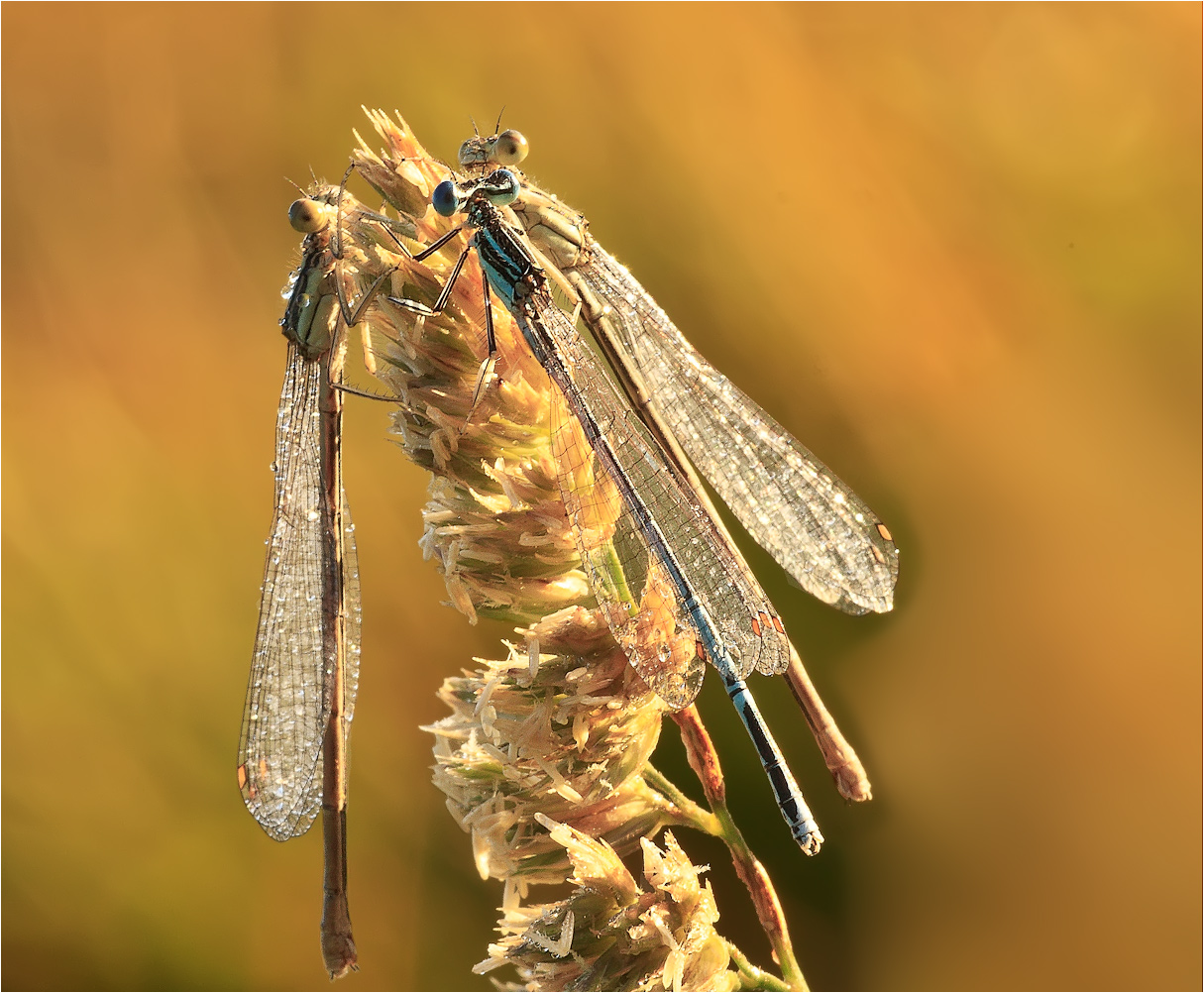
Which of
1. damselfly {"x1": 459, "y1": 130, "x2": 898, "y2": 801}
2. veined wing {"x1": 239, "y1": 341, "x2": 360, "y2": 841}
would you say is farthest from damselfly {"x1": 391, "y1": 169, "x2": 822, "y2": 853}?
veined wing {"x1": 239, "y1": 341, "x2": 360, "y2": 841}

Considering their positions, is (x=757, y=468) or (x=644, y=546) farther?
(x=757, y=468)

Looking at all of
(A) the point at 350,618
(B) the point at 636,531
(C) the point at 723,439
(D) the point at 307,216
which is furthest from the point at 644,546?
(D) the point at 307,216

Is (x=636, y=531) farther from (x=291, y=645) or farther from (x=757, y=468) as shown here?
(x=291, y=645)

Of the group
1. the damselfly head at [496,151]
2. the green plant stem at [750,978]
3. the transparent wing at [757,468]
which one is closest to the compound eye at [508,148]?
the damselfly head at [496,151]

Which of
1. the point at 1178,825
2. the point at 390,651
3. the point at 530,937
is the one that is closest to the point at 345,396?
the point at 390,651

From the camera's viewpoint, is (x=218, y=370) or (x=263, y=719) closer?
(x=263, y=719)

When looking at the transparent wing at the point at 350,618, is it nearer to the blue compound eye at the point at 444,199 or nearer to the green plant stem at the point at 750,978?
the blue compound eye at the point at 444,199

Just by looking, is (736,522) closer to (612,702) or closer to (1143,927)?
(612,702)
